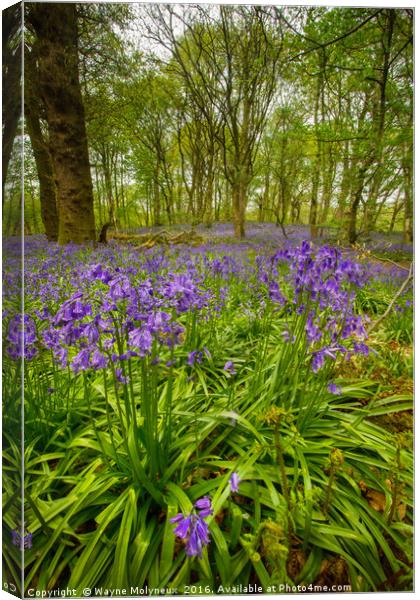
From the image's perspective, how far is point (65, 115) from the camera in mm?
1679

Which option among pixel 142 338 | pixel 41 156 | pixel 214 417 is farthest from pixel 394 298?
pixel 41 156

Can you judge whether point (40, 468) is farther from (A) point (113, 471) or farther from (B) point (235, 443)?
(B) point (235, 443)

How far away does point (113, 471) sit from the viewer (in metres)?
1.34

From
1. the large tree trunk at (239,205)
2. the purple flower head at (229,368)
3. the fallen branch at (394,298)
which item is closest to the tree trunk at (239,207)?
the large tree trunk at (239,205)

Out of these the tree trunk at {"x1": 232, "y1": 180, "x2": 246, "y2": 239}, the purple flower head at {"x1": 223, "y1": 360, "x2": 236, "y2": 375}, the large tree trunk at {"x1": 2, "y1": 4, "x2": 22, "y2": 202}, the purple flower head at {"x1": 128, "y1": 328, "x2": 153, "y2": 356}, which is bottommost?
the purple flower head at {"x1": 223, "y1": 360, "x2": 236, "y2": 375}

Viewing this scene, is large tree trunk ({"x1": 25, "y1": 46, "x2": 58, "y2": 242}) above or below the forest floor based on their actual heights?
above

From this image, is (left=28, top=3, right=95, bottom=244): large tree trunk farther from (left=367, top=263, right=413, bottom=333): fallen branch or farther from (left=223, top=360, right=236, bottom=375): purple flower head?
(left=367, top=263, right=413, bottom=333): fallen branch

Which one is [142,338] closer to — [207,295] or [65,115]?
[207,295]

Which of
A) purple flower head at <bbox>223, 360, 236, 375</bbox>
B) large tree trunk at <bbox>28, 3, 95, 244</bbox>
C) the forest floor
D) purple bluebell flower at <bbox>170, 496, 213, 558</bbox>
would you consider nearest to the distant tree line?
large tree trunk at <bbox>28, 3, 95, 244</bbox>

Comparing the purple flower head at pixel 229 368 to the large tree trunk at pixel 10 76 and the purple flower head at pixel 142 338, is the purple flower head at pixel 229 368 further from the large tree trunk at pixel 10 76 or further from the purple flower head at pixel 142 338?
the large tree trunk at pixel 10 76

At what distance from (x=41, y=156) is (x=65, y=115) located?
0.27 m

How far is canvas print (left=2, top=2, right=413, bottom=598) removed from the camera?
3.98ft

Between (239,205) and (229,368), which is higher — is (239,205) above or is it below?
above

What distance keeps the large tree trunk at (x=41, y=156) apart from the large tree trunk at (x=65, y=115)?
0.04 meters
